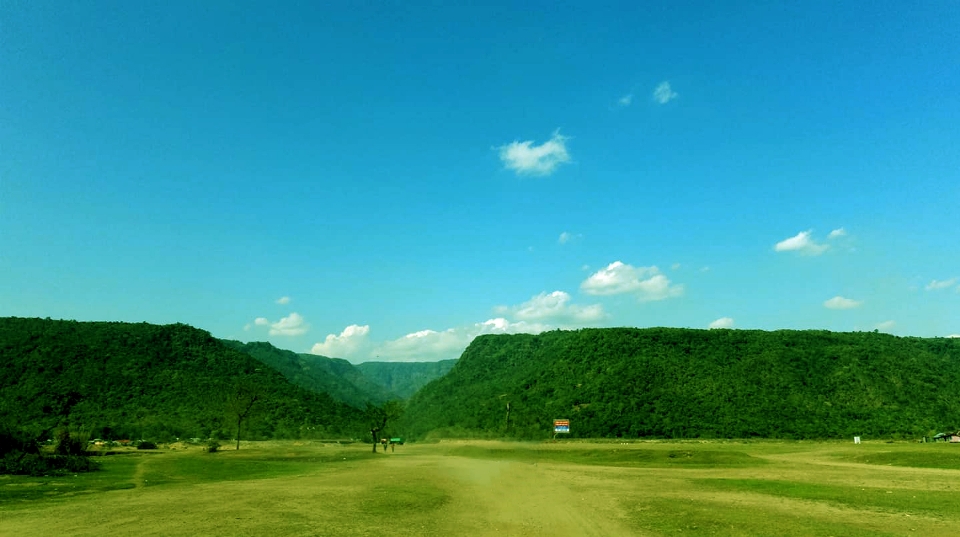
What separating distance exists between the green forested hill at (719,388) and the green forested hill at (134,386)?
3506cm

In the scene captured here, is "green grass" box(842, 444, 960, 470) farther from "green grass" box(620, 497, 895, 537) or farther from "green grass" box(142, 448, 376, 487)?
"green grass" box(142, 448, 376, 487)

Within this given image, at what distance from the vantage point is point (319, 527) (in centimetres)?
1958

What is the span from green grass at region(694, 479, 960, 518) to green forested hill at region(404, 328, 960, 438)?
6967 cm

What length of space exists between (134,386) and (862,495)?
120458 mm

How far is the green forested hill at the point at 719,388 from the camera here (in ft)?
335

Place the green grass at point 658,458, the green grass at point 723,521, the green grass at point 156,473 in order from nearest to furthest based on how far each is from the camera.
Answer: the green grass at point 723,521, the green grass at point 156,473, the green grass at point 658,458

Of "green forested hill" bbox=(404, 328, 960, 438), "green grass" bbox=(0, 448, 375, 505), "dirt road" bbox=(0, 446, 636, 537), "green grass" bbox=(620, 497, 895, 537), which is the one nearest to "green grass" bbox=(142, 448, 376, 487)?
"green grass" bbox=(0, 448, 375, 505)

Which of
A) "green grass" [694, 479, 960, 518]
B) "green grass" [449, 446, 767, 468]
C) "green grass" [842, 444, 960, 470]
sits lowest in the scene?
"green grass" [449, 446, 767, 468]

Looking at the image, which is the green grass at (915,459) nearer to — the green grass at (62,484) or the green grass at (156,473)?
the green grass at (156,473)

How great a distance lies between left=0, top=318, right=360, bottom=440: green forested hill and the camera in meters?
93.4

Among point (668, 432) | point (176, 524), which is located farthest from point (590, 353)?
point (176, 524)

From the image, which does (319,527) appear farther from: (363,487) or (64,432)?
(64,432)

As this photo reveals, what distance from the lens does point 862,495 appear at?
2823 centimetres

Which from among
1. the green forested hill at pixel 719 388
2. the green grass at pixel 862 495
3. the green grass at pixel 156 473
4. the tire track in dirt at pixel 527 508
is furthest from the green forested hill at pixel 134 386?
the green grass at pixel 862 495
